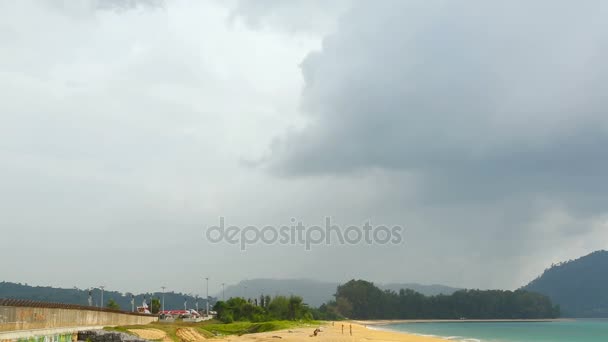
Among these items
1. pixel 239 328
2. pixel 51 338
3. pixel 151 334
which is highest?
pixel 51 338

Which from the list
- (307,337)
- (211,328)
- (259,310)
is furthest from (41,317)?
(259,310)

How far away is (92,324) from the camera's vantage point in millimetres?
54094

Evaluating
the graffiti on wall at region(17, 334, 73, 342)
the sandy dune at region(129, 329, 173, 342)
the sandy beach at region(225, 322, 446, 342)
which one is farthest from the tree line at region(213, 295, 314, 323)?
the graffiti on wall at region(17, 334, 73, 342)

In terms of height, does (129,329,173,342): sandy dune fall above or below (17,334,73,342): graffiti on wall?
below

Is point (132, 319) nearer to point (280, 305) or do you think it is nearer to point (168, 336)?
point (168, 336)

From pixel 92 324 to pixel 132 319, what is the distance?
876 inches

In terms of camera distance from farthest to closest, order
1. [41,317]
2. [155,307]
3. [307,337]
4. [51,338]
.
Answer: [155,307]
[307,337]
[51,338]
[41,317]

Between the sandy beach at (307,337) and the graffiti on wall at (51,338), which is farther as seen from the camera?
the sandy beach at (307,337)

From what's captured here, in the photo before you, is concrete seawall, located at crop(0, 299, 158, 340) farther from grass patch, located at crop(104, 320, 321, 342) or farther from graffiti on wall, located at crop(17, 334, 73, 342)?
grass patch, located at crop(104, 320, 321, 342)

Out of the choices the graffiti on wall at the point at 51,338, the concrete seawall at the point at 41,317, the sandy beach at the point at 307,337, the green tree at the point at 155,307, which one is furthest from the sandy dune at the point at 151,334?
the green tree at the point at 155,307

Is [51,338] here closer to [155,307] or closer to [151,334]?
[151,334]

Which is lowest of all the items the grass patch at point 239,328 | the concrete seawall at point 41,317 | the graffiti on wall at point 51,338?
the grass patch at point 239,328

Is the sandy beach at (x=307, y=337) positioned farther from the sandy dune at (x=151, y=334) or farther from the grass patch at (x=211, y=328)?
the sandy dune at (x=151, y=334)

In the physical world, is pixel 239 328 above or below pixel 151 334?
below
